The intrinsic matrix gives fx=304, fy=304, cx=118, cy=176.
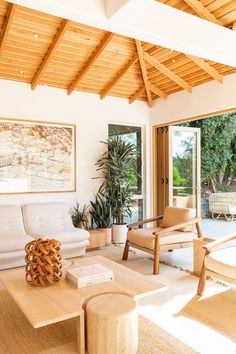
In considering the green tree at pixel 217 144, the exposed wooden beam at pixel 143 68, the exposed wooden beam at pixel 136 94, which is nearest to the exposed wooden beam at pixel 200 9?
the exposed wooden beam at pixel 143 68

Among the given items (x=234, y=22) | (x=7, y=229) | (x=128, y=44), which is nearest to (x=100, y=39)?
(x=128, y=44)

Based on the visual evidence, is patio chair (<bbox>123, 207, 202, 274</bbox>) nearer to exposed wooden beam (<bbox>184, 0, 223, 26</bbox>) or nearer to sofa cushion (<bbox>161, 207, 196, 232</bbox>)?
sofa cushion (<bbox>161, 207, 196, 232</bbox>)

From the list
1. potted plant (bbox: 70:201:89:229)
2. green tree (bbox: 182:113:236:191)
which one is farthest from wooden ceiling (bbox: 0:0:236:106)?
green tree (bbox: 182:113:236:191)

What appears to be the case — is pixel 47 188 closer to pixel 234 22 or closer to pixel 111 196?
pixel 111 196

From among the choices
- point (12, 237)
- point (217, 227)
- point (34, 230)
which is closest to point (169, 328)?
point (12, 237)

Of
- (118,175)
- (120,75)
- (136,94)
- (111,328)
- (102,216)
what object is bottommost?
(111,328)

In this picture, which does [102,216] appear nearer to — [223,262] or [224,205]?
[223,262]

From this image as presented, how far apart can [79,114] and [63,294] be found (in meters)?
3.93

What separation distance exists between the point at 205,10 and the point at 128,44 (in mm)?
1398

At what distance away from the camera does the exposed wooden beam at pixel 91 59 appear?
4.35 meters

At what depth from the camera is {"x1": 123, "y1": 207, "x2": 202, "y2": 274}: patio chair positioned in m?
4.01

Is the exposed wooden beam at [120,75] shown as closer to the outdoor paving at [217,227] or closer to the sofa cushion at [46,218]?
the sofa cushion at [46,218]

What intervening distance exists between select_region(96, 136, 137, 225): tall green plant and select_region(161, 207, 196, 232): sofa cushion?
117 cm

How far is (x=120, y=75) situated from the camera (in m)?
5.29
